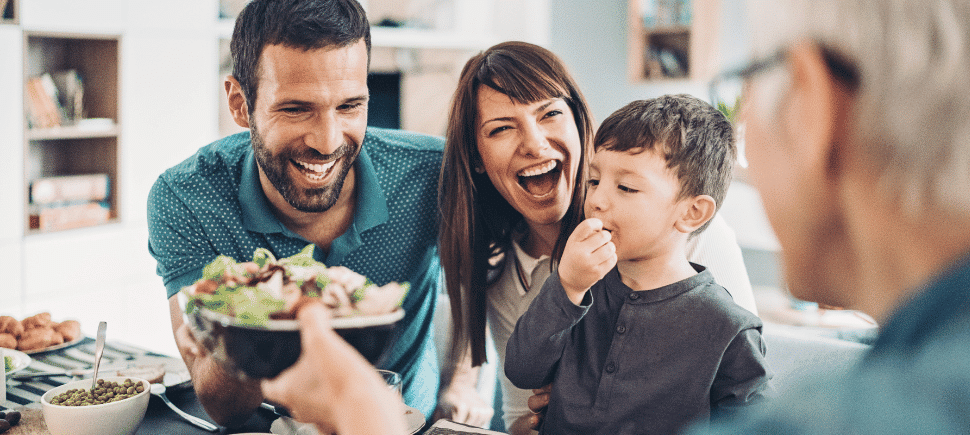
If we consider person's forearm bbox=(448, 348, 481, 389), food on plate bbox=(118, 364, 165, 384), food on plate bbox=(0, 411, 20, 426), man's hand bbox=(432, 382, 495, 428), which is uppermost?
food on plate bbox=(118, 364, 165, 384)

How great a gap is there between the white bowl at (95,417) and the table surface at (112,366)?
8 cm

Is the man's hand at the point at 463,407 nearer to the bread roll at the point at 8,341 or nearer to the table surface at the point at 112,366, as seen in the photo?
the table surface at the point at 112,366

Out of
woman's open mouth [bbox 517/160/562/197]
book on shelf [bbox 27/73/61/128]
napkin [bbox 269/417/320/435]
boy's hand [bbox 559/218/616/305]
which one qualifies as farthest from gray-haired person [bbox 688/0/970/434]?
book on shelf [bbox 27/73/61/128]

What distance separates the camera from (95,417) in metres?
1.21

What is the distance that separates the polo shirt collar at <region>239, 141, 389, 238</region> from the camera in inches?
66.6

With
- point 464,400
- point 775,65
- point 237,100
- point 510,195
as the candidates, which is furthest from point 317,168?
point 775,65

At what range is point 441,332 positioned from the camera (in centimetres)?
204

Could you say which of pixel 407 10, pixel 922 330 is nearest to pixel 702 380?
pixel 922 330

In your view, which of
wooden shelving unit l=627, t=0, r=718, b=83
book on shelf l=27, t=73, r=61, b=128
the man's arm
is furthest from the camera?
wooden shelving unit l=627, t=0, r=718, b=83

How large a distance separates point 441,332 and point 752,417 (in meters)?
1.53

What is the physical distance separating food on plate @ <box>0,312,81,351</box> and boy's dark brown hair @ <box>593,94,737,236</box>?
Result: 4.48ft

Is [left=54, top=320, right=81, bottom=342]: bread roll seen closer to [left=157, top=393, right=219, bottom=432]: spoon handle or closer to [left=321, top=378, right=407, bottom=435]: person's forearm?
[left=157, top=393, right=219, bottom=432]: spoon handle

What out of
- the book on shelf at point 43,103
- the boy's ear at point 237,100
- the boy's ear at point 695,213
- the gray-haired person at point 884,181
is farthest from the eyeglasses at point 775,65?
the book on shelf at point 43,103

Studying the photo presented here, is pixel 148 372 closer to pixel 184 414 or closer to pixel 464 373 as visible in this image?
pixel 184 414
